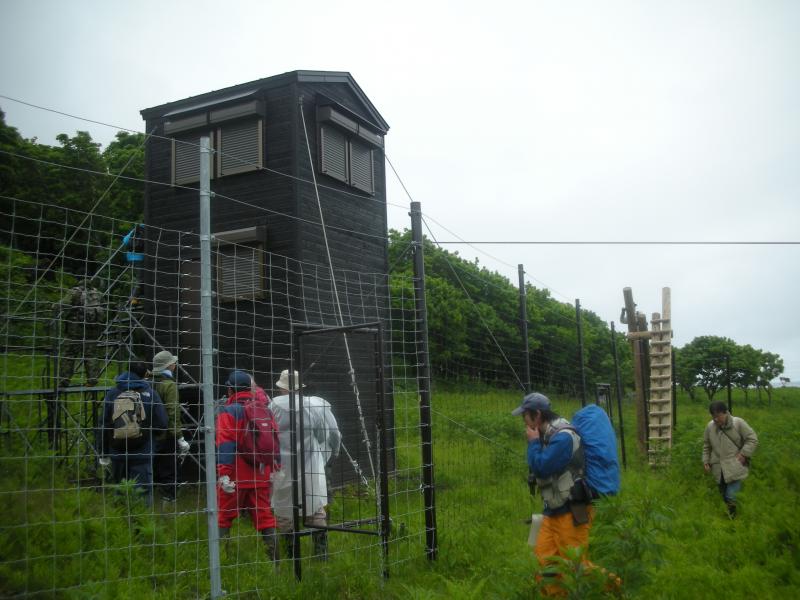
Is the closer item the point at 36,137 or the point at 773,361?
the point at 36,137

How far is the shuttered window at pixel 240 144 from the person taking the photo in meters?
13.9

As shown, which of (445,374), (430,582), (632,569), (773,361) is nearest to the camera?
(632,569)

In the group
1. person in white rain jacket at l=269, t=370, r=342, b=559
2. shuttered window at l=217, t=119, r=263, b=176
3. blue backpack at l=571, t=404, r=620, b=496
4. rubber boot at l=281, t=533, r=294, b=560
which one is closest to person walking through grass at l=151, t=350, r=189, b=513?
person in white rain jacket at l=269, t=370, r=342, b=559

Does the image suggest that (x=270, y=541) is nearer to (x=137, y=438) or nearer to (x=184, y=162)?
(x=137, y=438)

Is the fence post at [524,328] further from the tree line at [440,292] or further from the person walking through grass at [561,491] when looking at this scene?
the person walking through grass at [561,491]

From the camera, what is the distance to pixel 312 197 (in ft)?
45.1

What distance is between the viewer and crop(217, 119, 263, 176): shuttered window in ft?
45.4

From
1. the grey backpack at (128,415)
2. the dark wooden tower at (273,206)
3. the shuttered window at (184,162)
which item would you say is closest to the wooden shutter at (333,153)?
the dark wooden tower at (273,206)

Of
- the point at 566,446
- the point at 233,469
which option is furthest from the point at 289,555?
the point at 566,446

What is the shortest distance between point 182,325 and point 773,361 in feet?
113

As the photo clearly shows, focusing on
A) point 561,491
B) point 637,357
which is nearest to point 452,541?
point 561,491

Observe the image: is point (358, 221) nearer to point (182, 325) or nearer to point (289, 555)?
point (182, 325)

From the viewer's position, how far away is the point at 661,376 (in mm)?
14031

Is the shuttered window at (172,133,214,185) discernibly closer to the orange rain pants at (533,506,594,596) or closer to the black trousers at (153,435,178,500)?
the black trousers at (153,435,178,500)
